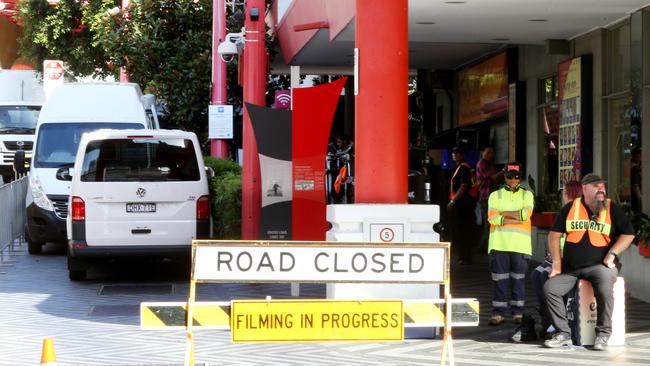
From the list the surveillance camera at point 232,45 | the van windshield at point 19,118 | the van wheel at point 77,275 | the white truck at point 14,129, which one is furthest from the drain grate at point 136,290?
the van windshield at point 19,118

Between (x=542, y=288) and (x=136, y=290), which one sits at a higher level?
(x=542, y=288)

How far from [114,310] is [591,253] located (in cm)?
530

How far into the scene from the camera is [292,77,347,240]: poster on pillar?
15531 millimetres

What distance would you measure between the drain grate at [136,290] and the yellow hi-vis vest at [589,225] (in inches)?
231

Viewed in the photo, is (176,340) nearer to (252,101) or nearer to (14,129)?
(252,101)

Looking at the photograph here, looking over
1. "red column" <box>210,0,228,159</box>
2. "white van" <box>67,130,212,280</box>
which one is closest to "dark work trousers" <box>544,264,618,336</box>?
"white van" <box>67,130,212,280</box>

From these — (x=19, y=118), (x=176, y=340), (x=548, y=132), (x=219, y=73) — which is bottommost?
(x=176, y=340)

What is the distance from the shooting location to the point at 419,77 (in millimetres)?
28969

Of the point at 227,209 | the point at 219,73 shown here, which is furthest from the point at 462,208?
the point at 219,73

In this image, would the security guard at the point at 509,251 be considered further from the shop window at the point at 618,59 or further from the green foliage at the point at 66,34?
the green foliage at the point at 66,34

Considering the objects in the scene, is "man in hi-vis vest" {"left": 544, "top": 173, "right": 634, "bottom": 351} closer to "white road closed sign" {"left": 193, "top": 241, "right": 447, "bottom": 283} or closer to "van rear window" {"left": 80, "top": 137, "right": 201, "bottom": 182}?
"white road closed sign" {"left": 193, "top": 241, "right": 447, "bottom": 283}

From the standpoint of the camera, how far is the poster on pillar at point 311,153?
15.5 meters

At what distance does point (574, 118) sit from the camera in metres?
19.2

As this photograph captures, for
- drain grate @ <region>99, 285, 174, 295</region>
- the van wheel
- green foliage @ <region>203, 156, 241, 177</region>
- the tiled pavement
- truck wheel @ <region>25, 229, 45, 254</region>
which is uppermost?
green foliage @ <region>203, 156, 241, 177</region>
